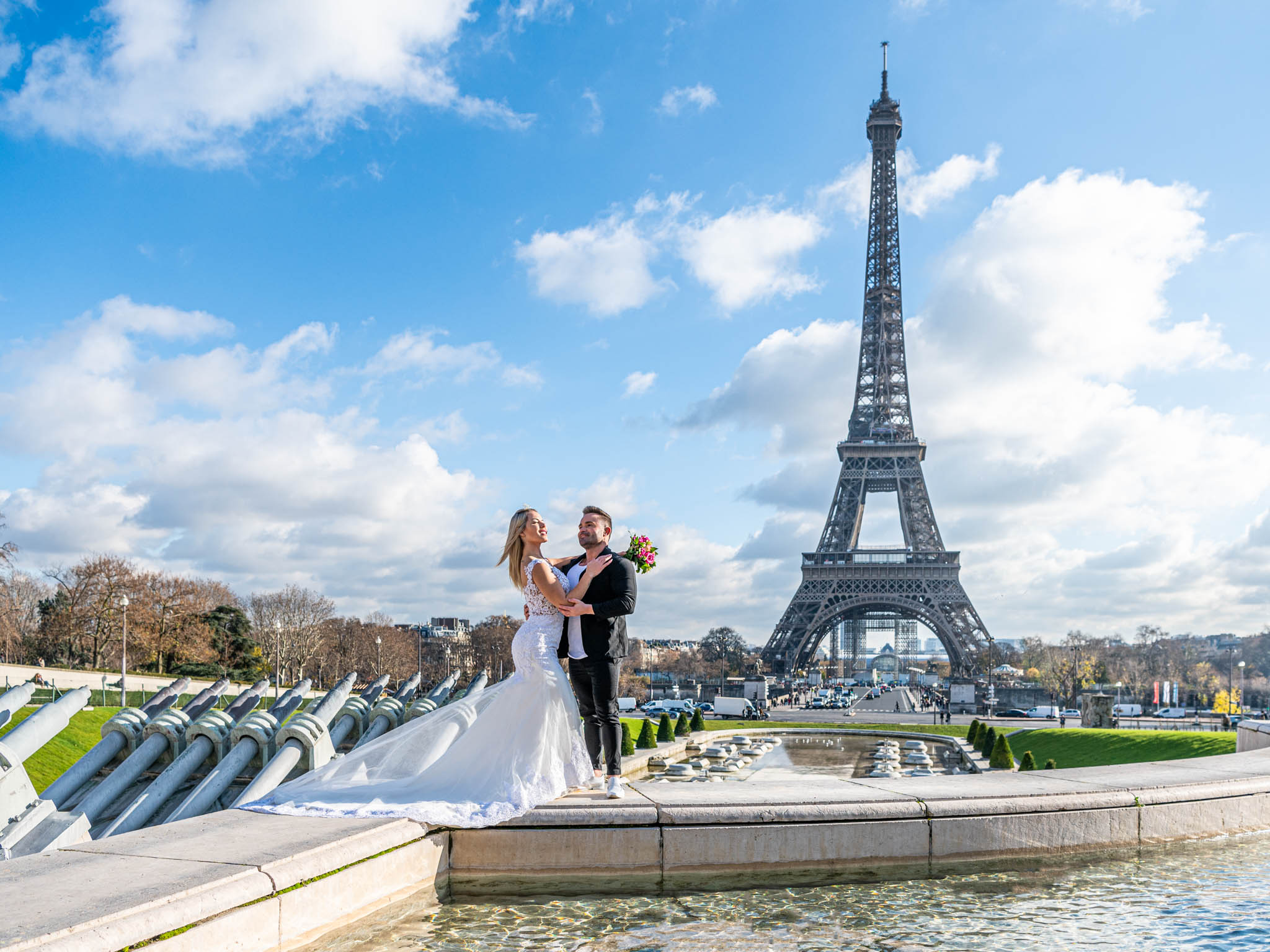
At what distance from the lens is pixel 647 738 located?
2261 centimetres

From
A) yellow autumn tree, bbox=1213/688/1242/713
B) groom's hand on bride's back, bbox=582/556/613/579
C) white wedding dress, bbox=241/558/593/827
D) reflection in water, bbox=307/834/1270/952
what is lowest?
yellow autumn tree, bbox=1213/688/1242/713

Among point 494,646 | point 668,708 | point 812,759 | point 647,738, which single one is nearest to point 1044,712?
point 668,708

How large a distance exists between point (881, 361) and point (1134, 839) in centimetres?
7606

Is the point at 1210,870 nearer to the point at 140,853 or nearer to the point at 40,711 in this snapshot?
the point at 140,853

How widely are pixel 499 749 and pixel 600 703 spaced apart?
2.64ft

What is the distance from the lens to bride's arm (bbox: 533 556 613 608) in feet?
21.6

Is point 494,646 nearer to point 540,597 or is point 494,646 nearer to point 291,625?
point 291,625

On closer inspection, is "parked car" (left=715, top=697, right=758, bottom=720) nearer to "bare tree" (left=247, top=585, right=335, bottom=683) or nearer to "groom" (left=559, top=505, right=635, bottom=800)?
"bare tree" (left=247, top=585, right=335, bottom=683)

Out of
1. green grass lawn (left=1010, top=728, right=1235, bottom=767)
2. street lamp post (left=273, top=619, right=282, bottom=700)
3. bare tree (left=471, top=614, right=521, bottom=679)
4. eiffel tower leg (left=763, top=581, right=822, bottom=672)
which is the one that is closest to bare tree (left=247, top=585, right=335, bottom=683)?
street lamp post (left=273, top=619, right=282, bottom=700)

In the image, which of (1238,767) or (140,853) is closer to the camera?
(140,853)

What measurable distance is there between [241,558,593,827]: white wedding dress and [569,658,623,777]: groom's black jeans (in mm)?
128

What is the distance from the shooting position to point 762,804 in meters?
5.94

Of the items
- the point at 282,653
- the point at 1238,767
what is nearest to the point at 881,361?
the point at 282,653

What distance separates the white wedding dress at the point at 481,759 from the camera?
5.98 metres
